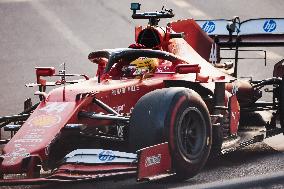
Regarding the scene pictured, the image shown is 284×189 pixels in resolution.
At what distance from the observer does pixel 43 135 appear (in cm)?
787

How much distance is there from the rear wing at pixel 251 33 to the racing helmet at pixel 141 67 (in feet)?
10.5

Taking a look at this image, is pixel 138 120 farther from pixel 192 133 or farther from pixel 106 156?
pixel 192 133

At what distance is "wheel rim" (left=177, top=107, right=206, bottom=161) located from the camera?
8.11 metres

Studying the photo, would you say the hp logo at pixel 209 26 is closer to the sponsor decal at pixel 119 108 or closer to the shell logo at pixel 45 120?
the sponsor decal at pixel 119 108

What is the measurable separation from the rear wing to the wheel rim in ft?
14.3

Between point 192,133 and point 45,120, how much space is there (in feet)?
5.19

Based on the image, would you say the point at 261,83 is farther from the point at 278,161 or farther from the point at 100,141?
the point at 100,141

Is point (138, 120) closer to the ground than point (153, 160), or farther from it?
farther from it

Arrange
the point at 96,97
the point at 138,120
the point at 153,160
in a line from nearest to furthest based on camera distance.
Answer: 1. the point at 153,160
2. the point at 138,120
3. the point at 96,97

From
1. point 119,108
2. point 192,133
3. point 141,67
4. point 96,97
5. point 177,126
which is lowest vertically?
point 192,133

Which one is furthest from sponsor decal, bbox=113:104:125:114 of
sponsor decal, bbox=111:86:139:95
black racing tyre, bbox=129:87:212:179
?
black racing tyre, bbox=129:87:212:179

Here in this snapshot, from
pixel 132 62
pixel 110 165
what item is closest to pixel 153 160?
pixel 110 165

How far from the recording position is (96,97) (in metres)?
8.47

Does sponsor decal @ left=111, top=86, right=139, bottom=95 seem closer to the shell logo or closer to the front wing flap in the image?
the shell logo
